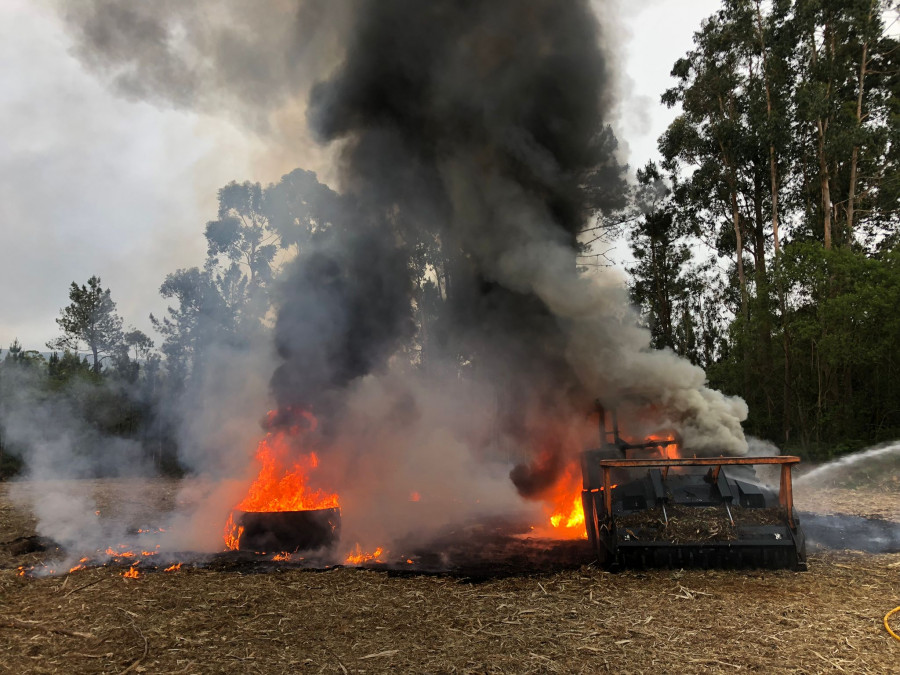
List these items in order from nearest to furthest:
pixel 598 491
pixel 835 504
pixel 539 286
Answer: pixel 598 491 → pixel 539 286 → pixel 835 504

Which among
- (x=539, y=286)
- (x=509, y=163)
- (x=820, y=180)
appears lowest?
(x=539, y=286)

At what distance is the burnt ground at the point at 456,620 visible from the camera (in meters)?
5.32

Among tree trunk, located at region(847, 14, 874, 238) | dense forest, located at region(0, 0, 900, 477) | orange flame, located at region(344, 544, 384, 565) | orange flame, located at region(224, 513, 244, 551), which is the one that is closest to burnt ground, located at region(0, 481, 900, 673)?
orange flame, located at region(344, 544, 384, 565)

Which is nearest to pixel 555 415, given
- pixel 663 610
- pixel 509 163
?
pixel 509 163

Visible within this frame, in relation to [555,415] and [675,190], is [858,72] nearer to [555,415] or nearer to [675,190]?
[675,190]

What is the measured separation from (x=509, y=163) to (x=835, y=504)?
12.2 meters

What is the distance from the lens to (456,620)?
21.2ft

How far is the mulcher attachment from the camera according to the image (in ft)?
26.1

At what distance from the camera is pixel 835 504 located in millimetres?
15516

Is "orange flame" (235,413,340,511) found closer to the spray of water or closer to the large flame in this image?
the large flame

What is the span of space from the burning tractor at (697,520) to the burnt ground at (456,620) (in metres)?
0.29

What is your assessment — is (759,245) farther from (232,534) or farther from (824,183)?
(232,534)

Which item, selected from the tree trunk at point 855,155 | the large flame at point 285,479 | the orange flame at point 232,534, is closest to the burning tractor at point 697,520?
the large flame at point 285,479

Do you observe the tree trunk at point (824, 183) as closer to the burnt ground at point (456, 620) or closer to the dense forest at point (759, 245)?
the dense forest at point (759, 245)
